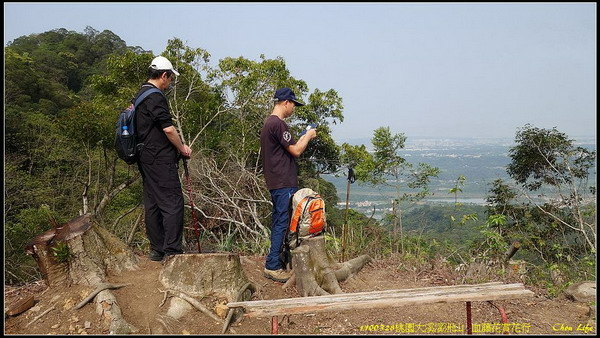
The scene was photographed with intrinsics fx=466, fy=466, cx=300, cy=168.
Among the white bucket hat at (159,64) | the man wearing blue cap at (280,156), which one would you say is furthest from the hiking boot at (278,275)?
the white bucket hat at (159,64)

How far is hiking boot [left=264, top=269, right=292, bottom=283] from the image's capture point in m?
4.55

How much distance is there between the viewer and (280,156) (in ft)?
14.2

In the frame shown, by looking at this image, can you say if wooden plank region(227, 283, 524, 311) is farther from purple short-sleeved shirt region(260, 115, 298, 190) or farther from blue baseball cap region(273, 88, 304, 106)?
blue baseball cap region(273, 88, 304, 106)

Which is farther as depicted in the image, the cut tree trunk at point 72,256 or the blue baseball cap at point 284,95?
the blue baseball cap at point 284,95

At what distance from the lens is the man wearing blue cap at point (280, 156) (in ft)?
14.0

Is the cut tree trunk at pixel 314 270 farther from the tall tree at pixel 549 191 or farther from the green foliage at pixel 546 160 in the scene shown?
the green foliage at pixel 546 160

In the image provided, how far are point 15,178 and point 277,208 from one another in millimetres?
15227

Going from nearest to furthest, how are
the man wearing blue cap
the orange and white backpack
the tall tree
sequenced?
1. the man wearing blue cap
2. the orange and white backpack
3. the tall tree

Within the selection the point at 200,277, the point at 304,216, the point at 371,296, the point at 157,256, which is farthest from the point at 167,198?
the point at 371,296

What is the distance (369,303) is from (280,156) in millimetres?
1706

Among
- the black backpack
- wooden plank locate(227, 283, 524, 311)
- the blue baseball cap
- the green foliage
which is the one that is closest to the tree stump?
wooden plank locate(227, 283, 524, 311)

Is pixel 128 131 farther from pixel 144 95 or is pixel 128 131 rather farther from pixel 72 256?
pixel 72 256

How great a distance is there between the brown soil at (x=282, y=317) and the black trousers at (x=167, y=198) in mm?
294

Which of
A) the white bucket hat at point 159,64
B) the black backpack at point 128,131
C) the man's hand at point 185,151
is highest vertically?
the white bucket hat at point 159,64
